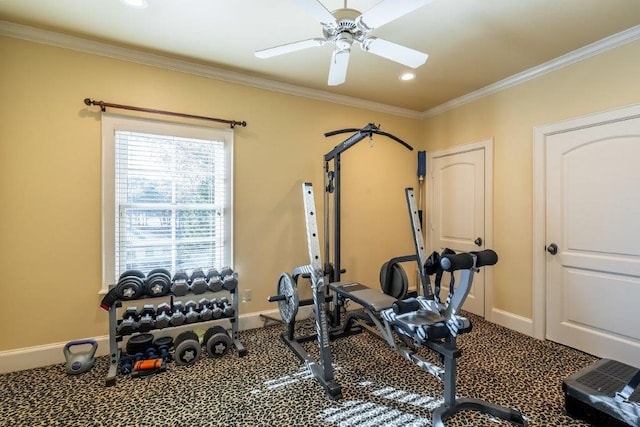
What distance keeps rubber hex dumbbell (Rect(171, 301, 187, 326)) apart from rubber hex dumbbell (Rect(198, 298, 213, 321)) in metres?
0.15

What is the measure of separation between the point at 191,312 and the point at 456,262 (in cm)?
226

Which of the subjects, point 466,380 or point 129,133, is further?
point 129,133

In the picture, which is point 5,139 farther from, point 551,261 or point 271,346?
point 551,261

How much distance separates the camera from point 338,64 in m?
2.10

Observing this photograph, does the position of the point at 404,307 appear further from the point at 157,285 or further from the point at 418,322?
the point at 157,285

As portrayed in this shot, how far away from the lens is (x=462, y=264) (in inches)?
67.0

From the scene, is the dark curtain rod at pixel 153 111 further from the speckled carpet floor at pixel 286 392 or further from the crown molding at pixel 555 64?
the crown molding at pixel 555 64

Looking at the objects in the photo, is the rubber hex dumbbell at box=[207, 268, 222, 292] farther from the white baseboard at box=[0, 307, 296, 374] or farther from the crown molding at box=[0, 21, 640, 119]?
the crown molding at box=[0, 21, 640, 119]

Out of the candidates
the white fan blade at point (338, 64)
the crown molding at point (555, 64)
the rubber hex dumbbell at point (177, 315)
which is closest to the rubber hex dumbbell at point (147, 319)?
the rubber hex dumbbell at point (177, 315)

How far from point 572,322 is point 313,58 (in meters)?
3.53

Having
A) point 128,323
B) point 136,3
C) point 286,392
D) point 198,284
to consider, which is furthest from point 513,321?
point 136,3

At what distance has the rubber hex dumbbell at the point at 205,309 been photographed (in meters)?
2.70

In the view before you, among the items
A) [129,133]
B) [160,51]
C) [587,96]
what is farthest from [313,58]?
[587,96]

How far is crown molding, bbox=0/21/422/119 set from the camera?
240cm
